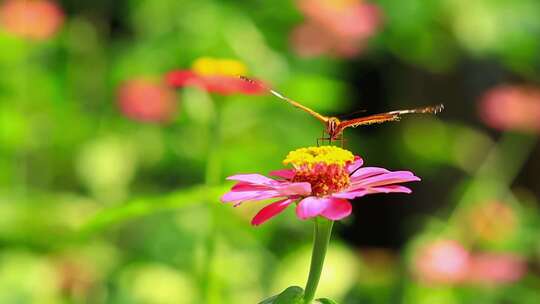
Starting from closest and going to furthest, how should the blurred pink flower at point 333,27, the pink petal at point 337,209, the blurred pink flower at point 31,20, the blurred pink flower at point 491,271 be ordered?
the pink petal at point 337,209
the blurred pink flower at point 491,271
the blurred pink flower at point 31,20
the blurred pink flower at point 333,27

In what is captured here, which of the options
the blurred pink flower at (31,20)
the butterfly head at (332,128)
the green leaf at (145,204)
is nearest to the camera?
the butterfly head at (332,128)

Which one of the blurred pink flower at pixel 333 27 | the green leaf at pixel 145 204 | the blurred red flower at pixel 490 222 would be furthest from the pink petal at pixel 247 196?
the blurred pink flower at pixel 333 27

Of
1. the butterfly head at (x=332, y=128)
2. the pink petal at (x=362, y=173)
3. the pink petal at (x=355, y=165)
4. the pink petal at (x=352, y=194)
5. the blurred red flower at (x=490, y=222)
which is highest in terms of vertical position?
the butterfly head at (x=332, y=128)

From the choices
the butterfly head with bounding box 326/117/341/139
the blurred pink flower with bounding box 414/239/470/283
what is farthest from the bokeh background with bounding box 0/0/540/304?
the butterfly head with bounding box 326/117/341/139

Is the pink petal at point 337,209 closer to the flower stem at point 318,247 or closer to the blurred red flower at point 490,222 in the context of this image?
the flower stem at point 318,247

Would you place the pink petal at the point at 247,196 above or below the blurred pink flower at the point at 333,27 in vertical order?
below

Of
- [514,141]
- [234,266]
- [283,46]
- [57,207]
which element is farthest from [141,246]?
[514,141]

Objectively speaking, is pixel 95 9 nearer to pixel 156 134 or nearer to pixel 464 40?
pixel 156 134
